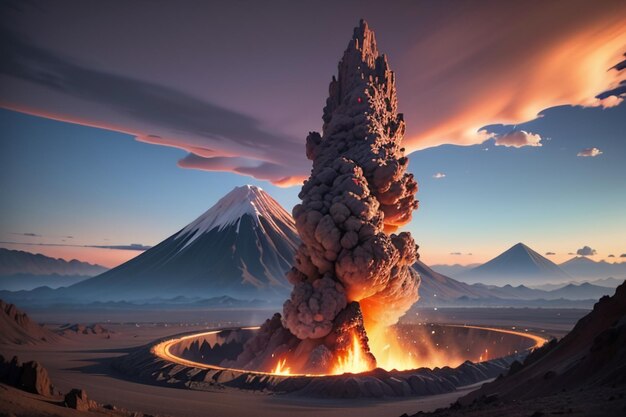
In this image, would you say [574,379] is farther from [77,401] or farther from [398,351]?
[398,351]

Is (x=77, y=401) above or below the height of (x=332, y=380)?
above

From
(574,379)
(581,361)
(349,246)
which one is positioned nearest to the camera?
(574,379)

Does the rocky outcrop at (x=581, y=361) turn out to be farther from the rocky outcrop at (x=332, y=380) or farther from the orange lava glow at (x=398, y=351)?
the orange lava glow at (x=398, y=351)

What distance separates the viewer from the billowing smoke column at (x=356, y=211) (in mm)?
31297

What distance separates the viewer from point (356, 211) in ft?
103

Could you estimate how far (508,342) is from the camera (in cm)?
4150

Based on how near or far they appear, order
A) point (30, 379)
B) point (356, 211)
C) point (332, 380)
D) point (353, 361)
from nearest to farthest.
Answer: point (30, 379) → point (332, 380) → point (356, 211) → point (353, 361)

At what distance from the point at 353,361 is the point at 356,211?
9.49 metres

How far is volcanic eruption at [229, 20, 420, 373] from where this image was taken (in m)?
31.2

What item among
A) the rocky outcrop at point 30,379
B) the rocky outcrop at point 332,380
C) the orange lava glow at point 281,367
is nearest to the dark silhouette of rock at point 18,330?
the rocky outcrop at point 332,380

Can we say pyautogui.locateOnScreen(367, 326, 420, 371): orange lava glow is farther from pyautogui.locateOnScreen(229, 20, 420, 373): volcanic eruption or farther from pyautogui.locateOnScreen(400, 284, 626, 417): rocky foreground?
pyautogui.locateOnScreen(400, 284, 626, 417): rocky foreground

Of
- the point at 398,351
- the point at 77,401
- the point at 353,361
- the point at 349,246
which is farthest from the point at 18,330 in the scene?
the point at 77,401

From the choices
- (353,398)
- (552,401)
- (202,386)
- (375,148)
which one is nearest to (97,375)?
(202,386)

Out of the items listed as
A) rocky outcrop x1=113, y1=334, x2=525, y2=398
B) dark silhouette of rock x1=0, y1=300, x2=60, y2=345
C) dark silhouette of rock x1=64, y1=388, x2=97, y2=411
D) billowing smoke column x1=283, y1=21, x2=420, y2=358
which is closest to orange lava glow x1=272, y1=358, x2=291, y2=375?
billowing smoke column x1=283, y1=21, x2=420, y2=358
